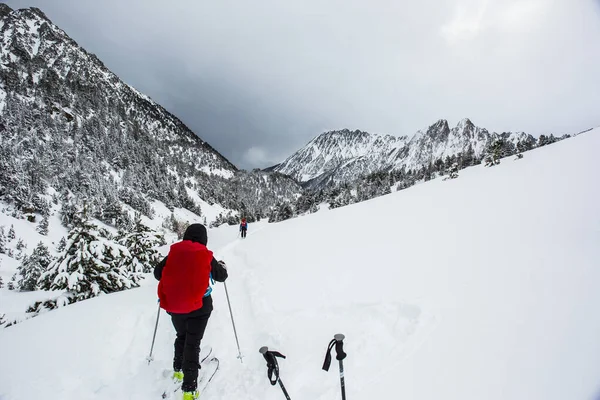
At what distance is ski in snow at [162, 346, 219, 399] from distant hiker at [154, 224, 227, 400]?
50cm

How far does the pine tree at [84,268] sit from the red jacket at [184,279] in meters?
11.2

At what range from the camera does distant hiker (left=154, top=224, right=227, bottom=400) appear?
381 cm

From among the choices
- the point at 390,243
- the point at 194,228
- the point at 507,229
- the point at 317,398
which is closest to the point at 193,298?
the point at 194,228

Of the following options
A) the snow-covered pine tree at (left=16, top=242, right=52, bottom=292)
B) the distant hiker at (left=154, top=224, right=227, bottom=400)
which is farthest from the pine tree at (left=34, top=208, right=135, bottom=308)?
the snow-covered pine tree at (left=16, top=242, right=52, bottom=292)

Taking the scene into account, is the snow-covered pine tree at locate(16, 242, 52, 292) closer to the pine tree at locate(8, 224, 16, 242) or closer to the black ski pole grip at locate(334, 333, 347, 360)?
the pine tree at locate(8, 224, 16, 242)

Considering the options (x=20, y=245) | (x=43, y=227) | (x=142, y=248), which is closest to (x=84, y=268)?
(x=142, y=248)

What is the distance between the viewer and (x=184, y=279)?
383 centimetres

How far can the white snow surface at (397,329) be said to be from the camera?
10.5 feet

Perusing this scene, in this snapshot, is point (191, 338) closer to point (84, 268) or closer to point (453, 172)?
point (84, 268)

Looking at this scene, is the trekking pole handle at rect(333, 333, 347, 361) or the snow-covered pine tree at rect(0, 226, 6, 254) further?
the snow-covered pine tree at rect(0, 226, 6, 254)

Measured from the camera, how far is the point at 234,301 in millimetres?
7750

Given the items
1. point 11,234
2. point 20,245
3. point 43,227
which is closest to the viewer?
point 20,245

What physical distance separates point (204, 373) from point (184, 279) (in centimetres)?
200

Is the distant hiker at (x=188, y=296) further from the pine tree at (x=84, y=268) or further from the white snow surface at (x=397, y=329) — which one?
the pine tree at (x=84, y=268)
